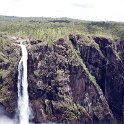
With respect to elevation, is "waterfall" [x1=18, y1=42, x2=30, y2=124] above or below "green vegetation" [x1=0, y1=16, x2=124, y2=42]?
below

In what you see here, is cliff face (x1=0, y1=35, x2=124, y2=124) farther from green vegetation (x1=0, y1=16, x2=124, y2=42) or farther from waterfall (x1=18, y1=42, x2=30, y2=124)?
green vegetation (x1=0, y1=16, x2=124, y2=42)

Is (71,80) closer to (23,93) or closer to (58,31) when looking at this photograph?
(23,93)

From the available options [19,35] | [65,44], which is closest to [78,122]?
[65,44]

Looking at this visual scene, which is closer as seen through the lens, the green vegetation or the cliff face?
the cliff face

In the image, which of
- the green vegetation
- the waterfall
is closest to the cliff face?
the waterfall

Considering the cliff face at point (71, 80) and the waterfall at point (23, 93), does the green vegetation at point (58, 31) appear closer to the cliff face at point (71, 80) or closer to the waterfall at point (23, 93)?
the cliff face at point (71, 80)

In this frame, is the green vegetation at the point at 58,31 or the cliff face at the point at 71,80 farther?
the green vegetation at the point at 58,31

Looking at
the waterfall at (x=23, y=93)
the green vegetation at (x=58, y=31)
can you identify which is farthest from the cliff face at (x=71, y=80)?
the green vegetation at (x=58, y=31)

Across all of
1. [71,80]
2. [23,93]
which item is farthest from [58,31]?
[23,93]

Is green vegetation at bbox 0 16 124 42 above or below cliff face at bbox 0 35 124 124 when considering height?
above
